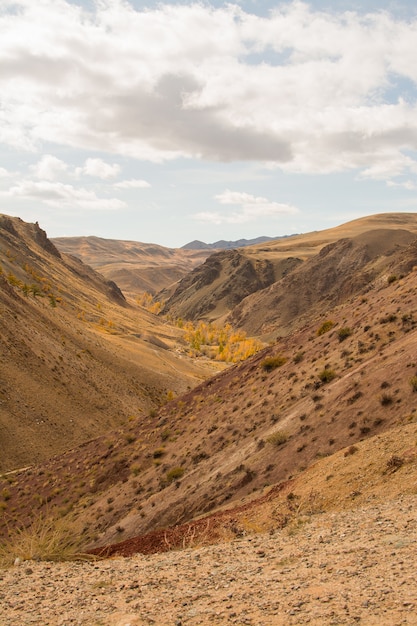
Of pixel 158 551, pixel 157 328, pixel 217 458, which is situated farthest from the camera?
pixel 157 328

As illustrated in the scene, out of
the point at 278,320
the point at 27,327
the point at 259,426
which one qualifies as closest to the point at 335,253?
the point at 278,320

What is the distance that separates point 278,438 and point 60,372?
3890cm

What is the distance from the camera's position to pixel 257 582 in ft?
31.9

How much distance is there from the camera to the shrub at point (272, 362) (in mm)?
31578

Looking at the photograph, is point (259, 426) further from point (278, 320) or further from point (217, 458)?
point (278, 320)

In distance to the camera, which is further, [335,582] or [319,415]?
[319,415]

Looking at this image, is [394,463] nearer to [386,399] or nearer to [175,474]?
[386,399]

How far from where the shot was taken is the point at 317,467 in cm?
1658

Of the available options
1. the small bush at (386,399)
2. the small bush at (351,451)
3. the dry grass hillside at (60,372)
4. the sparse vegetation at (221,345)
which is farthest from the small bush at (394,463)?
the sparse vegetation at (221,345)

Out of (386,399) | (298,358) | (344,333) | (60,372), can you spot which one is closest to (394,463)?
(386,399)

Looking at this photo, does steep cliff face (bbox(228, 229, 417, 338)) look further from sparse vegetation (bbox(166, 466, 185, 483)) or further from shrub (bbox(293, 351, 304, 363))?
sparse vegetation (bbox(166, 466, 185, 483))

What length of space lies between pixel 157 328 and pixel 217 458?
11425 centimetres

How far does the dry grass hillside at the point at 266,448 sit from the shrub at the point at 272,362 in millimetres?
79

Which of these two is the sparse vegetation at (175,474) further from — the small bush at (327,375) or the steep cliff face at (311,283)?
the steep cliff face at (311,283)
